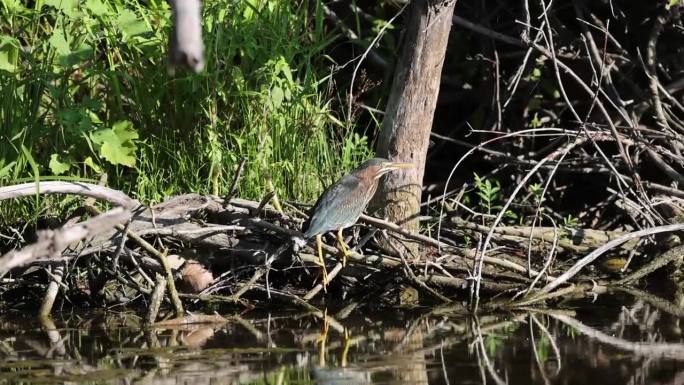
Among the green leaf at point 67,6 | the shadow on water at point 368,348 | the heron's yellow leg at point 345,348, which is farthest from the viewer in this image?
the green leaf at point 67,6

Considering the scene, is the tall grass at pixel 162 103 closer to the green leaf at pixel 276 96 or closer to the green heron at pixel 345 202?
the green leaf at pixel 276 96

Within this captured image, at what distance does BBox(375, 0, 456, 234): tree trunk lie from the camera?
19.6 feet

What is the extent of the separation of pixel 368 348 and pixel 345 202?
42.3 inches

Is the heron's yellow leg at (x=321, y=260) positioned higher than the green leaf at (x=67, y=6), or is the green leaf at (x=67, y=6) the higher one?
the green leaf at (x=67, y=6)

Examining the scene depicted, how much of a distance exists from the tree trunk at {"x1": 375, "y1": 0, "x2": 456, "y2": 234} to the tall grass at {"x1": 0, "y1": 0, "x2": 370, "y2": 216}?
59cm

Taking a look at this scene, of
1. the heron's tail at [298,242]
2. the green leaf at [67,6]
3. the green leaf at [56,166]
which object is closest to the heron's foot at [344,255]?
the heron's tail at [298,242]

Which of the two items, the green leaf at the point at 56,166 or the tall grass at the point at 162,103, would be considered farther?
the tall grass at the point at 162,103

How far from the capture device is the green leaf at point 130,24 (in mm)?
6336

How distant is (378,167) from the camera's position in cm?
606

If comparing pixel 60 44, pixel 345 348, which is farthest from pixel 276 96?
pixel 345 348

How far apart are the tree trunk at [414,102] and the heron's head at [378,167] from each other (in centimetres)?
8

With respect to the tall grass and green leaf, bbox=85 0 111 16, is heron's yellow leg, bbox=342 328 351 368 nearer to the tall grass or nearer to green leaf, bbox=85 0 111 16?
the tall grass

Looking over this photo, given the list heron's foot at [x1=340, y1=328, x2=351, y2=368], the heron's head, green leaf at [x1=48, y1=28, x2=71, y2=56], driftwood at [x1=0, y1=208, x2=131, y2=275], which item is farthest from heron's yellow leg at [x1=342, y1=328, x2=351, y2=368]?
green leaf at [x1=48, y1=28, x2=71, y2=56]

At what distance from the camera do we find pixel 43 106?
21.9 feet
